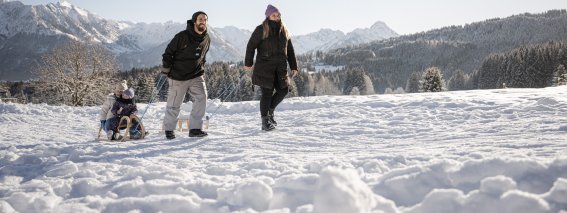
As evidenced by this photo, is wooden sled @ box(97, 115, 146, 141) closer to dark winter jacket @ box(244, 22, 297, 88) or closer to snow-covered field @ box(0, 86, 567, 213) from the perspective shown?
snow-covered field @ box(0, 86, 567, 213)

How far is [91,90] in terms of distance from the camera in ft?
103

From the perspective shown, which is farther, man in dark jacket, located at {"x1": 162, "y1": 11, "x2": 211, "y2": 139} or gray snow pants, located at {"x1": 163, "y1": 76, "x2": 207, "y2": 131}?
gray snow pants, located at {"x1": 163, "y1": 76, "x2": 207, "y2": 131}

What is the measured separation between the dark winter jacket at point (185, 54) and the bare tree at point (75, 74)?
91.4 feet

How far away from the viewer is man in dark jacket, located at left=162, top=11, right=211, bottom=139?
6113 mm

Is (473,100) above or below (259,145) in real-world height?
above

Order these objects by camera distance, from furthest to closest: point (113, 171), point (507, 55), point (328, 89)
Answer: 1. point (328, 89)
2. point (507, 55)
3. point (113, 171)

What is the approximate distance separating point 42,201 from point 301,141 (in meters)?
3.47

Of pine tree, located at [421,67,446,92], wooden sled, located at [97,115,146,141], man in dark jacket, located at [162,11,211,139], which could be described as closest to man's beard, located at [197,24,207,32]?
man in dark jacket, located at [162,11,211,139]

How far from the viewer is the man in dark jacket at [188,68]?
6.11 m

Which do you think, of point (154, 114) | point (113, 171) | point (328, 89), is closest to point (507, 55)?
point (328, 89)

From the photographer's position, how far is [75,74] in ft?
105

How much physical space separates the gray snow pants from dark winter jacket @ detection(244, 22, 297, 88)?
37.0 inches

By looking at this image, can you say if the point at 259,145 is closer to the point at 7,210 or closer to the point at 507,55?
the point at 7,210

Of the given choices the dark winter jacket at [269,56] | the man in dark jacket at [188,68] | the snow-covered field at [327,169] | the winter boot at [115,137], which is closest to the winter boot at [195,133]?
the man in dark jacket at [188,68]
